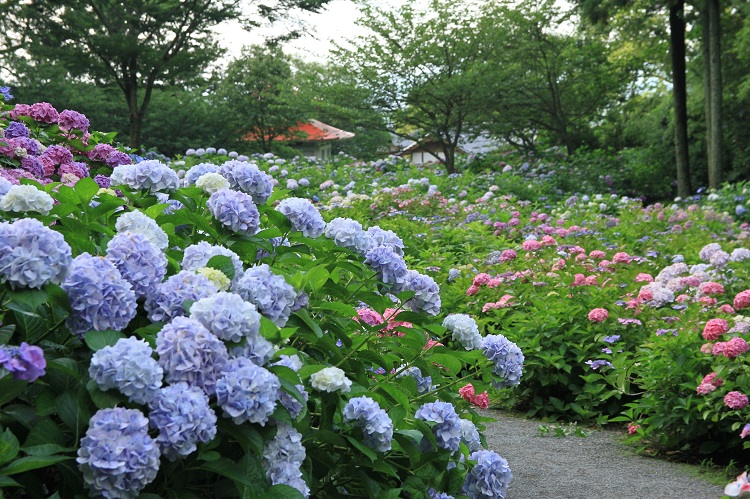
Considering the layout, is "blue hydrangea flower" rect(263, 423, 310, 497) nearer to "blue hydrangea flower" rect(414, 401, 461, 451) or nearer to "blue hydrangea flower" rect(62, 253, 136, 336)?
"blue hydrangea flower" rect(62, 253, 136, 336)

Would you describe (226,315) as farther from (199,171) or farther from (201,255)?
(199,171)

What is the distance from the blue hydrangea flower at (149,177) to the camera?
2414 millimetres

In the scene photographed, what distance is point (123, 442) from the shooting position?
1.45 m

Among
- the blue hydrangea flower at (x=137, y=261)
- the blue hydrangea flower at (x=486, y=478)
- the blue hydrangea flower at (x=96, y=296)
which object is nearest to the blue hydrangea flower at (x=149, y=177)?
the blue hydrangea flower at (x=137, y=261)

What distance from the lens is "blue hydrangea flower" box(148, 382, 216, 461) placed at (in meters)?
1.50

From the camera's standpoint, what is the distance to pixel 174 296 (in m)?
1.77

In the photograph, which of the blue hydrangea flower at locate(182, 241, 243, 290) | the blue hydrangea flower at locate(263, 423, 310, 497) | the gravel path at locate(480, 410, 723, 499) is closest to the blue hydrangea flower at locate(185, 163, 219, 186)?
the blue hydrangea flower at locate(182, 241, 243, 290)

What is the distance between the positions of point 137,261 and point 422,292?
103cm

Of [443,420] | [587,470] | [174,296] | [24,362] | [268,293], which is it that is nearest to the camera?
[24,362]

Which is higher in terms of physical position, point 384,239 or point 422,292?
point 384,239

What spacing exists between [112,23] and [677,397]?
18280mm

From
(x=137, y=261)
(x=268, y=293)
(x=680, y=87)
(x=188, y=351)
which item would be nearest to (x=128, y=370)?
(x=188, y=351)

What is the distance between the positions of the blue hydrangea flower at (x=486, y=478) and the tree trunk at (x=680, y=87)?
14.4 meters

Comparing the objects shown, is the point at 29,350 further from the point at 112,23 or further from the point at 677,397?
the point at 112,23
